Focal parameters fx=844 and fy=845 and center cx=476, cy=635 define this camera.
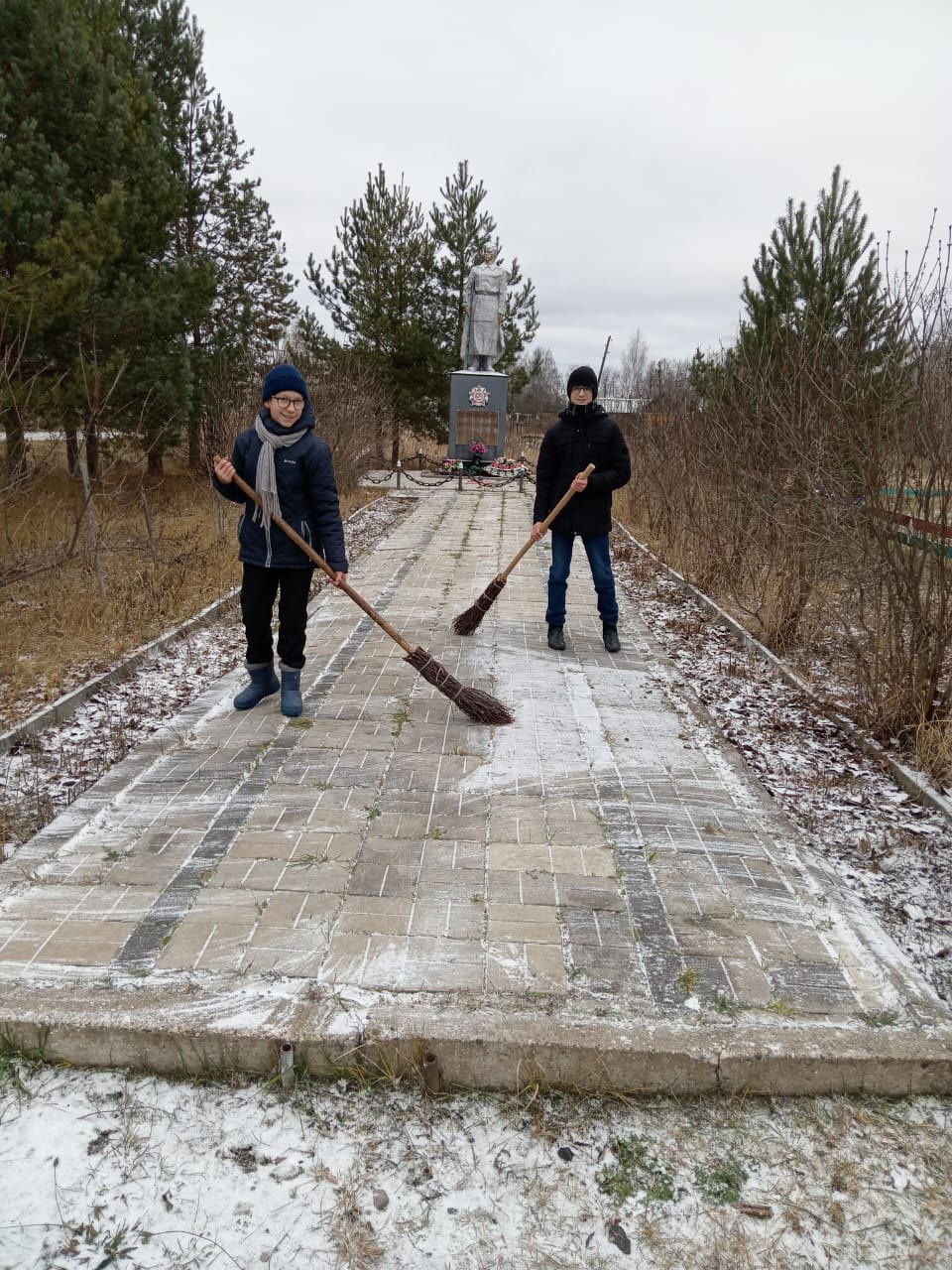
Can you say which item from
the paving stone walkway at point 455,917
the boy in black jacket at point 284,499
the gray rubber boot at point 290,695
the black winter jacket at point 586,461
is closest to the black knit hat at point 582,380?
the black winter jacket at point 586,461

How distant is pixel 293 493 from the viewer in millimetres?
4098

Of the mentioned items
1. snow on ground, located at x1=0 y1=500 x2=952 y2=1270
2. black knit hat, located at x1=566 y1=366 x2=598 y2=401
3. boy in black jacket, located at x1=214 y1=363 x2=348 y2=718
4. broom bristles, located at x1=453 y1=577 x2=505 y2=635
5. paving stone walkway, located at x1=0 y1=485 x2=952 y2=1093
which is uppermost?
black knit hat, located at x1=566 y1=366 x2=598 y2=401

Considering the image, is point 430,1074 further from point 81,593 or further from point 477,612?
point 81,593

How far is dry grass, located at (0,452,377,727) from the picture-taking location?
5.20 meters

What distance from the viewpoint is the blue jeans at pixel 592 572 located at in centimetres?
566

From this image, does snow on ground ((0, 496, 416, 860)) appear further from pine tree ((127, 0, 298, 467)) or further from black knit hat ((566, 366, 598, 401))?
pine tree ((127, 0, 298, 467))

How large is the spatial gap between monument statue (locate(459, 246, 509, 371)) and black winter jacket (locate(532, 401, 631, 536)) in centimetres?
1296

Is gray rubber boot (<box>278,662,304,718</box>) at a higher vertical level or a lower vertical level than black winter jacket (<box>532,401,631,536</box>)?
lower

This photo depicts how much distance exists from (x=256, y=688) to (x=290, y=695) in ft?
0.83

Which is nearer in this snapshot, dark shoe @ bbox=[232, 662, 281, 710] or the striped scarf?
the striped scarf

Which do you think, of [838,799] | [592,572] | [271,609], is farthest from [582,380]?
[838,799]

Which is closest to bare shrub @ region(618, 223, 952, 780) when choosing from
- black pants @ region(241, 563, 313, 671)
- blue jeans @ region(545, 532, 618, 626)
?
blue jeans @ region(545, 532, 618, 626)

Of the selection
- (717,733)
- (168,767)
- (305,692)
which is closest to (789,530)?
(717,733)

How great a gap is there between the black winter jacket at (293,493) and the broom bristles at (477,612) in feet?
6.81
